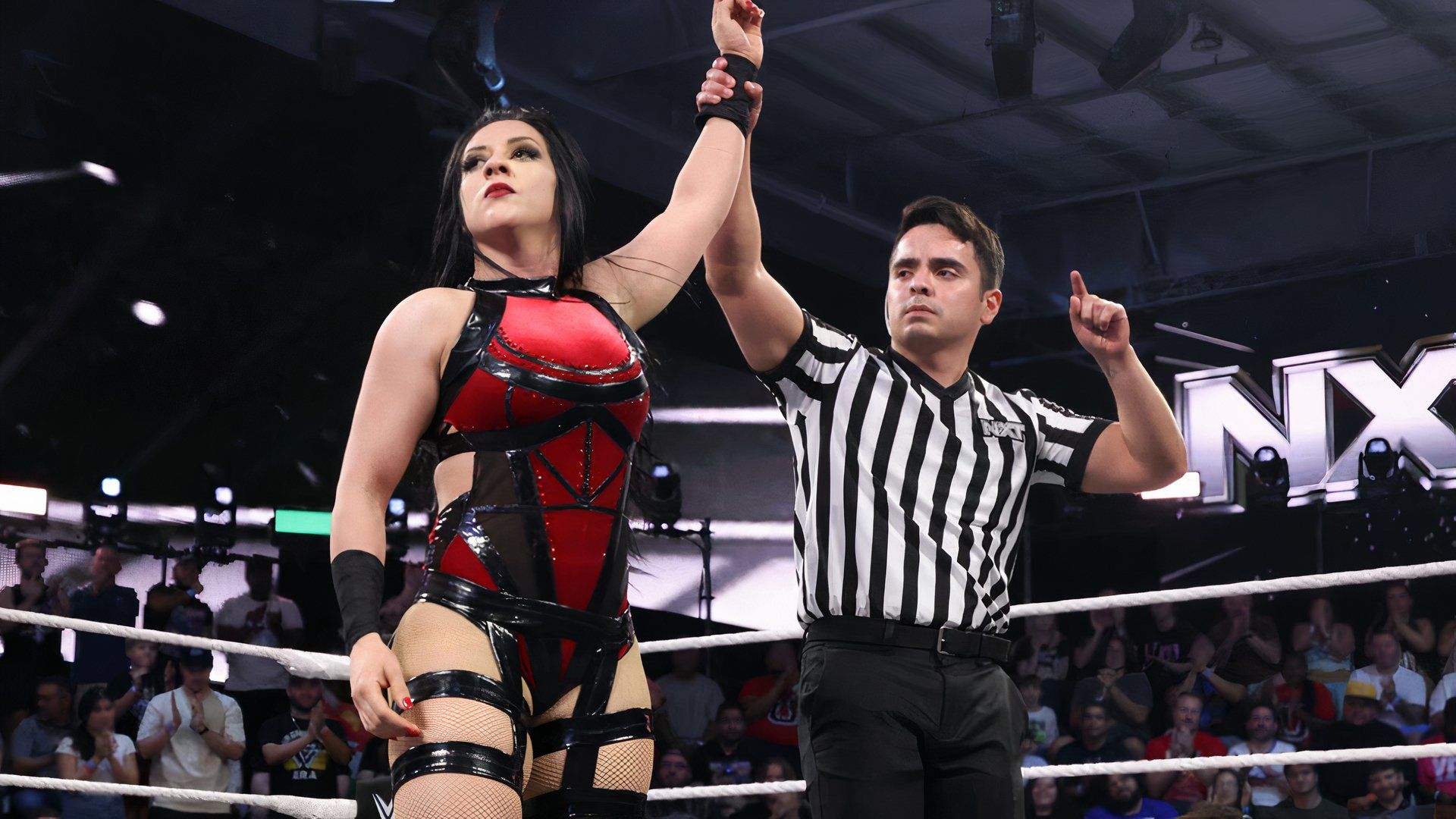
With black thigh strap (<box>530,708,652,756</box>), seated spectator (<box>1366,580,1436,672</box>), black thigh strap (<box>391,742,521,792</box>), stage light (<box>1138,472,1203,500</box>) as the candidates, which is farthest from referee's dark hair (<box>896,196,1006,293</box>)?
stage light (<box>1138,472,1203,500</box>)

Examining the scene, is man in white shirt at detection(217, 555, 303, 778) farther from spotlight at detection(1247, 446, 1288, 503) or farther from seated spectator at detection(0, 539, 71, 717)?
spotlight at detection(1247, 446, 1288, 503)

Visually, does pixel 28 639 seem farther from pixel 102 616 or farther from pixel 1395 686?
pixel 1395 686

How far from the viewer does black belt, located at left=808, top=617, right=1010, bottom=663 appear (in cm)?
195

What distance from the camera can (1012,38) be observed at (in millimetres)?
6012

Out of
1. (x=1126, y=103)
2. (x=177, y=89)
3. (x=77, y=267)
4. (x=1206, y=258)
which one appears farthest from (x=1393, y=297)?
(x=77, y=267)

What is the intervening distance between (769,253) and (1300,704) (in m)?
3.78

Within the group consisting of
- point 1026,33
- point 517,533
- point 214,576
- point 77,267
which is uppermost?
point 1026,33

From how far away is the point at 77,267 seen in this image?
6770mm

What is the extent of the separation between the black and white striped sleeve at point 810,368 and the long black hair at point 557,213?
46 cm

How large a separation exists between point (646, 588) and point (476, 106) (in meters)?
3.92

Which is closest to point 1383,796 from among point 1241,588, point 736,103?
point 1241,588

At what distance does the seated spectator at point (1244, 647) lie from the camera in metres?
6.83

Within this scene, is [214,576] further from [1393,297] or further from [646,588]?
[1393,297]

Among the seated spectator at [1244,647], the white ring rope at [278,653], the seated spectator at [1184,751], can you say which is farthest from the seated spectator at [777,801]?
the white ring rope at [278,653]
